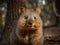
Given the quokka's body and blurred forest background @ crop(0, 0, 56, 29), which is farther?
blurred forest background @ crop(0, 0, 56, 29)

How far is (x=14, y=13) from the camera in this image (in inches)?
241

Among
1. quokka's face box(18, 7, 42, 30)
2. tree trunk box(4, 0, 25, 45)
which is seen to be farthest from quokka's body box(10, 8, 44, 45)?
tree trunk box(4, 0, 25, 45)

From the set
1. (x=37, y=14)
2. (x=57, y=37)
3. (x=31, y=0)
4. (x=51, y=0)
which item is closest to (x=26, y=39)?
(x=37, y=14)

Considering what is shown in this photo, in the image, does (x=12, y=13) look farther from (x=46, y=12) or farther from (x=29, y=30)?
(x=46, y=12)

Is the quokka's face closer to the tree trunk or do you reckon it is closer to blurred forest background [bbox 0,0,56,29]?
the tree trunk

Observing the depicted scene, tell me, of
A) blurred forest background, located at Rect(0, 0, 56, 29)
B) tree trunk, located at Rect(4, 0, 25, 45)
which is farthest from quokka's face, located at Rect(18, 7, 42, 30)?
blurred forest background, located at Rect(0, 0, 56, 29)

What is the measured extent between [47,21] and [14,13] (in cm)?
329

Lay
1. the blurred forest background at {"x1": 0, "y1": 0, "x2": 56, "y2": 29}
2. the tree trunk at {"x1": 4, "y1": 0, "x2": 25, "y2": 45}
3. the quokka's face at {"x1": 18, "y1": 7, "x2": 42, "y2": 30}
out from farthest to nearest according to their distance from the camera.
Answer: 1. the blurred forest background at {"x1": 0, "y1": 0, "x2": 56, "y2": 29}
2. the tree trunk at {"x1": 4, "y1": 0, "x2": 25, "y2": 45}
3. the quokka's face at {"x1": 18, "y1": 7, "x2": 42, "y2": 30}

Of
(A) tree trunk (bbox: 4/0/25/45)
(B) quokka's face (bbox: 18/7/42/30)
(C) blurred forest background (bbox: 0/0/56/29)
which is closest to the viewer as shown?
(B) quokka's face (bbox: 18/7/42/30)

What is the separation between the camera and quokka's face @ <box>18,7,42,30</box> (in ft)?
14.8

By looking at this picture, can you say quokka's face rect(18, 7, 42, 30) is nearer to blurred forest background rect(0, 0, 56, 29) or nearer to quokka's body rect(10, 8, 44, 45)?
quokka's body rect(10, 8, 44, 45)

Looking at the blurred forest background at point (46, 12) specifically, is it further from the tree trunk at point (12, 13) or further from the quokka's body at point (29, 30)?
the quokka's body at point (29, 30)

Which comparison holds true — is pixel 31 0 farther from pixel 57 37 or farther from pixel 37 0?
pixel 57 37

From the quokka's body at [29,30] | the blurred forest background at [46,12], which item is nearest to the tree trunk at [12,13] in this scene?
the quokka's body at [29,30]
